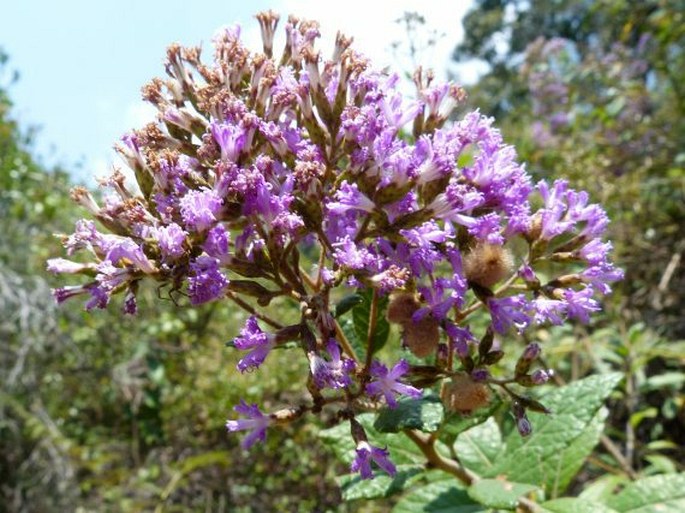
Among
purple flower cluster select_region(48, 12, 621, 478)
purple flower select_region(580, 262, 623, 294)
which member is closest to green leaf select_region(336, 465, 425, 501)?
purple flower cluster select_region(48, 12, 621, 478)

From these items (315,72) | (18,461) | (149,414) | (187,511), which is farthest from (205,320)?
(315,72)

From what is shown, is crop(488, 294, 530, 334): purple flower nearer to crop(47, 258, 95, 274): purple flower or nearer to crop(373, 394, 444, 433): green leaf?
crop(373, 394, 444, 433): green leaf

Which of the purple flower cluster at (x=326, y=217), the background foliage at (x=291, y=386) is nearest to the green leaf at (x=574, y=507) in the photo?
the background foliage at (x=291, y=386)

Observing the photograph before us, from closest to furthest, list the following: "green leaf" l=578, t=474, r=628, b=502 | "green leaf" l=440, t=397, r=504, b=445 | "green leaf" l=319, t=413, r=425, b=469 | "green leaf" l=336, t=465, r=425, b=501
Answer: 1. "green leaf" l=440, t=397, r=504, b=445
2. "green leaf" l=336, t=465, r=425, b=501
3. "green leaf" l=319, t=413, r=425, b=469
4. "green leaf" l=578, t=474, r=628, b=502

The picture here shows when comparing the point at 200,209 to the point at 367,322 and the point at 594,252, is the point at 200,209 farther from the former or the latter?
the point at 594,252

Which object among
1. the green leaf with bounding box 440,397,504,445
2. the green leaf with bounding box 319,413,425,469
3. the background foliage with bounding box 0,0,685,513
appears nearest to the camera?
the green leaf with bounding box 440,397,504,445

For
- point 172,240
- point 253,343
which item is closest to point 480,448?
point 253,343
